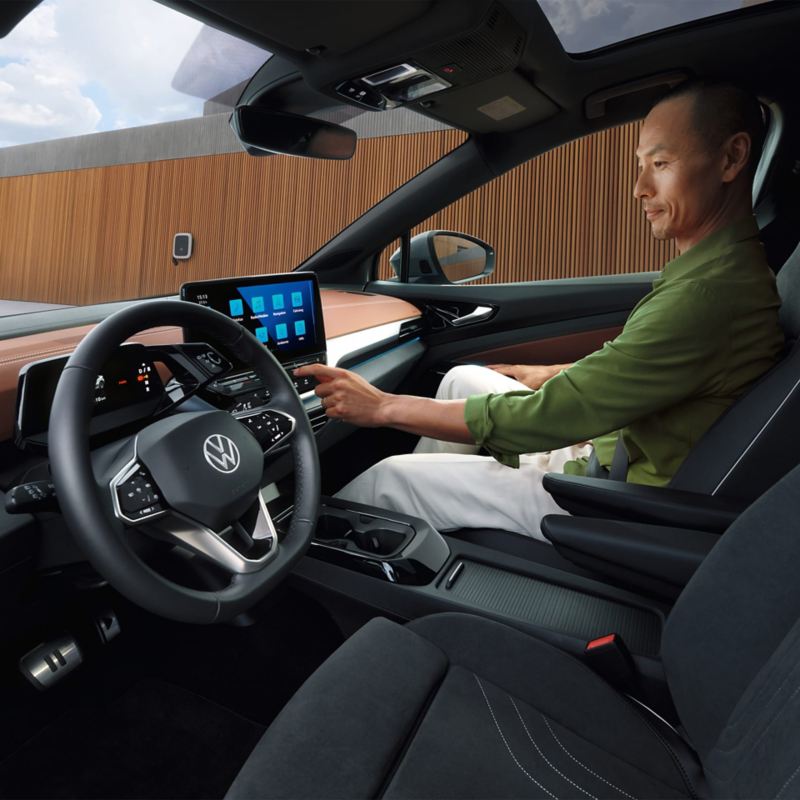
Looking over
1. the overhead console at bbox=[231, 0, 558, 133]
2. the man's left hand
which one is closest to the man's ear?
the overhead console at bbox=[231, 0, 558, 133]

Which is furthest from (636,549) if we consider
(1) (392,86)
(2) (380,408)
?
(1) (392,86)

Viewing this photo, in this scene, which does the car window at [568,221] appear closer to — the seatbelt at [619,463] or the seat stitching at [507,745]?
the seatbelt at [619,463]

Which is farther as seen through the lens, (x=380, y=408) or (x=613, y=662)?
(x=380, y=408)

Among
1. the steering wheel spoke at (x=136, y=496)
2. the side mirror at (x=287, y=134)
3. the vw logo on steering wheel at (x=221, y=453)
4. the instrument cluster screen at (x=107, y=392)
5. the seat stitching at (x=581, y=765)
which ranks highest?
the side mirror at (x=287, y=134)

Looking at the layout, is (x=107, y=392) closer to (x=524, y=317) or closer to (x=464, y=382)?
(x=464, y=382)

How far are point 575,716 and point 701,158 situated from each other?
3.51 ft

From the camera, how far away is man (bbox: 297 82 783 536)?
3.85 ft

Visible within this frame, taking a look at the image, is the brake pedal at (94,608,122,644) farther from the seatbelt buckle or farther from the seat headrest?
the seat headrest

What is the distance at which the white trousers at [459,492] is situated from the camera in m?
1.38

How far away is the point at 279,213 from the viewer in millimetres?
10758

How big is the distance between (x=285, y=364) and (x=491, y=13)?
2.94ft

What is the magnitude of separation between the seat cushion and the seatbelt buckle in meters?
0.08

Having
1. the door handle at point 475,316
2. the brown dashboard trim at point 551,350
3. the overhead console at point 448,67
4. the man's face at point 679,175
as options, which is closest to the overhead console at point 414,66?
the overhead console at point 448,67

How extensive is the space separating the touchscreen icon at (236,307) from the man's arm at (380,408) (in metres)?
0.17
